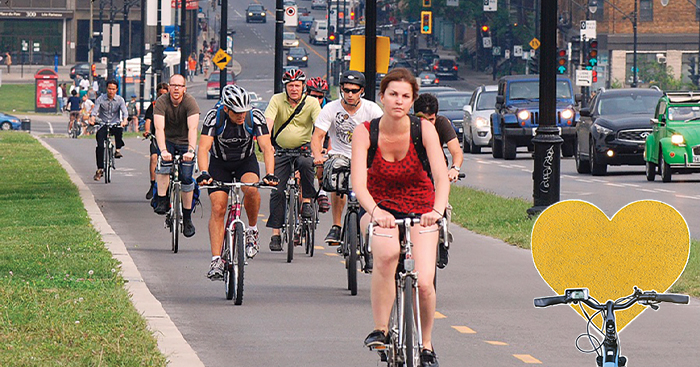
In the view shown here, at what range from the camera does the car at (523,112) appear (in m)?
36.5

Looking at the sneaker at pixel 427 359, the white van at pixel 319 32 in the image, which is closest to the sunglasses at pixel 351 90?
the sneaker at pixel 427 359

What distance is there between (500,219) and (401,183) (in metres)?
12.0

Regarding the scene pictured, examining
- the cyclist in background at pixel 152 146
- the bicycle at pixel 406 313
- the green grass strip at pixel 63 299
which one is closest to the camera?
the bicycle at pixel 406 313

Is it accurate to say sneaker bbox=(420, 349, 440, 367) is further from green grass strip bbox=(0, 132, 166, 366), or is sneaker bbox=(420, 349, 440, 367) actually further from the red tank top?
green grass strip bbox=(0, 132, 166, 366)

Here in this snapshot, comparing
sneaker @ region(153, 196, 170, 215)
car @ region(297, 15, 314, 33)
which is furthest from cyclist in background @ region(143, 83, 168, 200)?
car @ region(297, 15, 314, 33)

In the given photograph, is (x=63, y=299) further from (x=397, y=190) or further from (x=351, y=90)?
(x=397, y=190)

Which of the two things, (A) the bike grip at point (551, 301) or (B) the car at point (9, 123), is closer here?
(A) the bike grip at point (551, 301)

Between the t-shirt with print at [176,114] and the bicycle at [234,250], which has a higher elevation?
the t-shirt with print at [176,114]

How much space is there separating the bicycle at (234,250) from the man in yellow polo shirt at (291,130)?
2.95 metres

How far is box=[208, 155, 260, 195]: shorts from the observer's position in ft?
41.6

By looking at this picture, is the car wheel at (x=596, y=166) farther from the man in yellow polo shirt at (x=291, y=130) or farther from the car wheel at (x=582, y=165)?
the man in yellow polo shirt at (x=291, y=130)

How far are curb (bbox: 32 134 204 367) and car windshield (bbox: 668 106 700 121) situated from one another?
1377 cm

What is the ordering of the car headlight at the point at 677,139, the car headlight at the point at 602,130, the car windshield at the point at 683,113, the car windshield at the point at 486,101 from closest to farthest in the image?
the car headlight at the point at 677,139 → the car windshield at the point at 683,113 → the car headlight at the point at 602,130 → the car windshield at the point at 486,101

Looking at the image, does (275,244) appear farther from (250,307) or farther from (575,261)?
(575,261)
